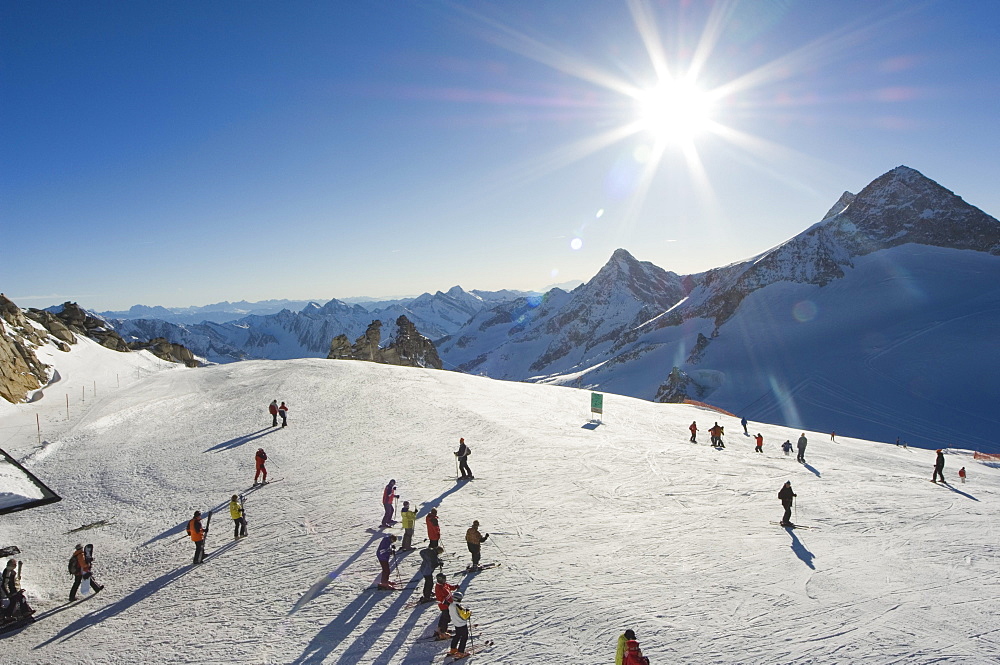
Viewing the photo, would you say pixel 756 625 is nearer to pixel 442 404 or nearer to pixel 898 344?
pixel 442 404

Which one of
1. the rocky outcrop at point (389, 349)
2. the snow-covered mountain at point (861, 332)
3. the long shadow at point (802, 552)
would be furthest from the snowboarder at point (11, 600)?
the snow-covered mountain at point (861, 332)

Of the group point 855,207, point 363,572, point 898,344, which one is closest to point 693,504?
point 363,572

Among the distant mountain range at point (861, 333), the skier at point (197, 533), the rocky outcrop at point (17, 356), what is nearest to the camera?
the skier at point (197, 533)

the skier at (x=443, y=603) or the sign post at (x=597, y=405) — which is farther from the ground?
the sign post at (x=597, y=405)

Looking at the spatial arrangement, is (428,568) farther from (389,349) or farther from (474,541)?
(389,349)

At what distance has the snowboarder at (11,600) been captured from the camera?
1034 cm

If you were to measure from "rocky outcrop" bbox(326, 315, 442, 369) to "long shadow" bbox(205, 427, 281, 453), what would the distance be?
41932mm

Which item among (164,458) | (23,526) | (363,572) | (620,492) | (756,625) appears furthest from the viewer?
(164,458)

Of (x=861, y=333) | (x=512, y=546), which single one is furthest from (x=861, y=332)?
(x=512, y=546)

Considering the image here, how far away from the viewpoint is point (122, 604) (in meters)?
11.3

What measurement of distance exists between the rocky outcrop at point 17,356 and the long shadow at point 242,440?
2001cm

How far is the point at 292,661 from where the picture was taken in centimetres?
873

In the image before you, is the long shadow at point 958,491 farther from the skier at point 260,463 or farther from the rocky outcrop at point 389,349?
the rocky outcrop at point 389,349

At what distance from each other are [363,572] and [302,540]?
292 cm
